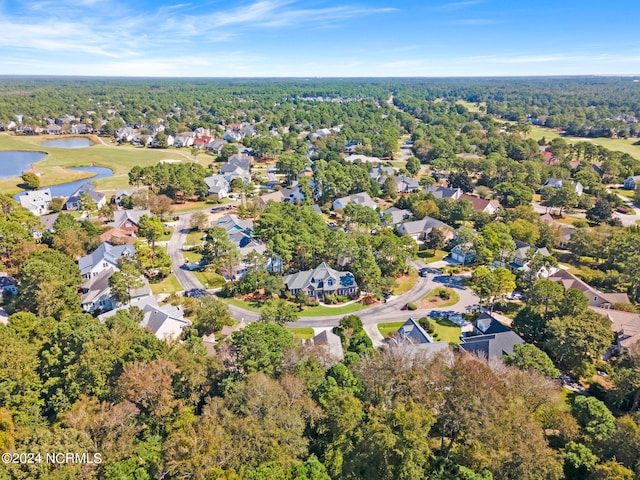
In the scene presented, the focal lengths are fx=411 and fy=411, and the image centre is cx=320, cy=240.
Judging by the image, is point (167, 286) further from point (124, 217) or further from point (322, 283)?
point (124, 217)

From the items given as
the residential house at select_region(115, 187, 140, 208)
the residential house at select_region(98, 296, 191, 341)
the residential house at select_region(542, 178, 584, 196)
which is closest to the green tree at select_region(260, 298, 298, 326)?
the residential house at select_region(98, 296, 191, 341)

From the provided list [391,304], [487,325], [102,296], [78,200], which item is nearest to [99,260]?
[102,296]

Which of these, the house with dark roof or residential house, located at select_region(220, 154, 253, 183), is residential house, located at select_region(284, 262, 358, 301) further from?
residential house, located at select_region(220, 154, 253, 183)

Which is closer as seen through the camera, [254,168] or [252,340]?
[252,340]

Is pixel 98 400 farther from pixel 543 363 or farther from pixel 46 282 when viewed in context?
pixel 543 363

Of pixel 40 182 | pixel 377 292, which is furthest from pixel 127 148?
pixel 377 292
